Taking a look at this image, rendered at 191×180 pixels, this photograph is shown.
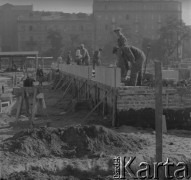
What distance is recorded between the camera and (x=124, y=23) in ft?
305

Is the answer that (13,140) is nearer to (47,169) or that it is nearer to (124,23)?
(47,169)

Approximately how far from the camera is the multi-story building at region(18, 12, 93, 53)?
94.5m

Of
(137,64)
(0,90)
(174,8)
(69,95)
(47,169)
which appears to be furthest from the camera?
(174,8)

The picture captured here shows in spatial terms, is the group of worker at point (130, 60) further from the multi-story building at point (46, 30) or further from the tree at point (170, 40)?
the multi-story building at point (46, 30)

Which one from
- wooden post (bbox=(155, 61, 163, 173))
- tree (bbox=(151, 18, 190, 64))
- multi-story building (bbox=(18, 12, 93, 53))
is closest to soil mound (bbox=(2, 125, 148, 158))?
wooden post (bbox=(155, 61, 163, 173))

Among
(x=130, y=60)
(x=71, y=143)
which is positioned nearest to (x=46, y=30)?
(x=130, y=60)

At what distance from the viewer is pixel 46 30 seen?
314ft

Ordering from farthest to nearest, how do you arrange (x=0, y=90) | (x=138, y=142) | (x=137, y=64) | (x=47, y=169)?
(x=0, y=90) < (x=137, y=64) < (x=138, y=142) < (x=47, y=169)

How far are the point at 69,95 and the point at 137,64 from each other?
1161cm

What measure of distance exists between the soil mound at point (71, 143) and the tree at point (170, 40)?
56.0 metres

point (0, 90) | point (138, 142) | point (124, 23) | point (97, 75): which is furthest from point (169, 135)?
point (124, 23)

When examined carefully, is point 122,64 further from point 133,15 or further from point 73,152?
point 133,15

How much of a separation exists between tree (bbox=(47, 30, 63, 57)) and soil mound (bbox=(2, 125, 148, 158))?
75.9m

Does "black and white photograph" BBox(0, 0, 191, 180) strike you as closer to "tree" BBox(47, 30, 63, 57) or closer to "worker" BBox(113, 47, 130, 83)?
"worker" BBox(113, 47, 130, 83)
